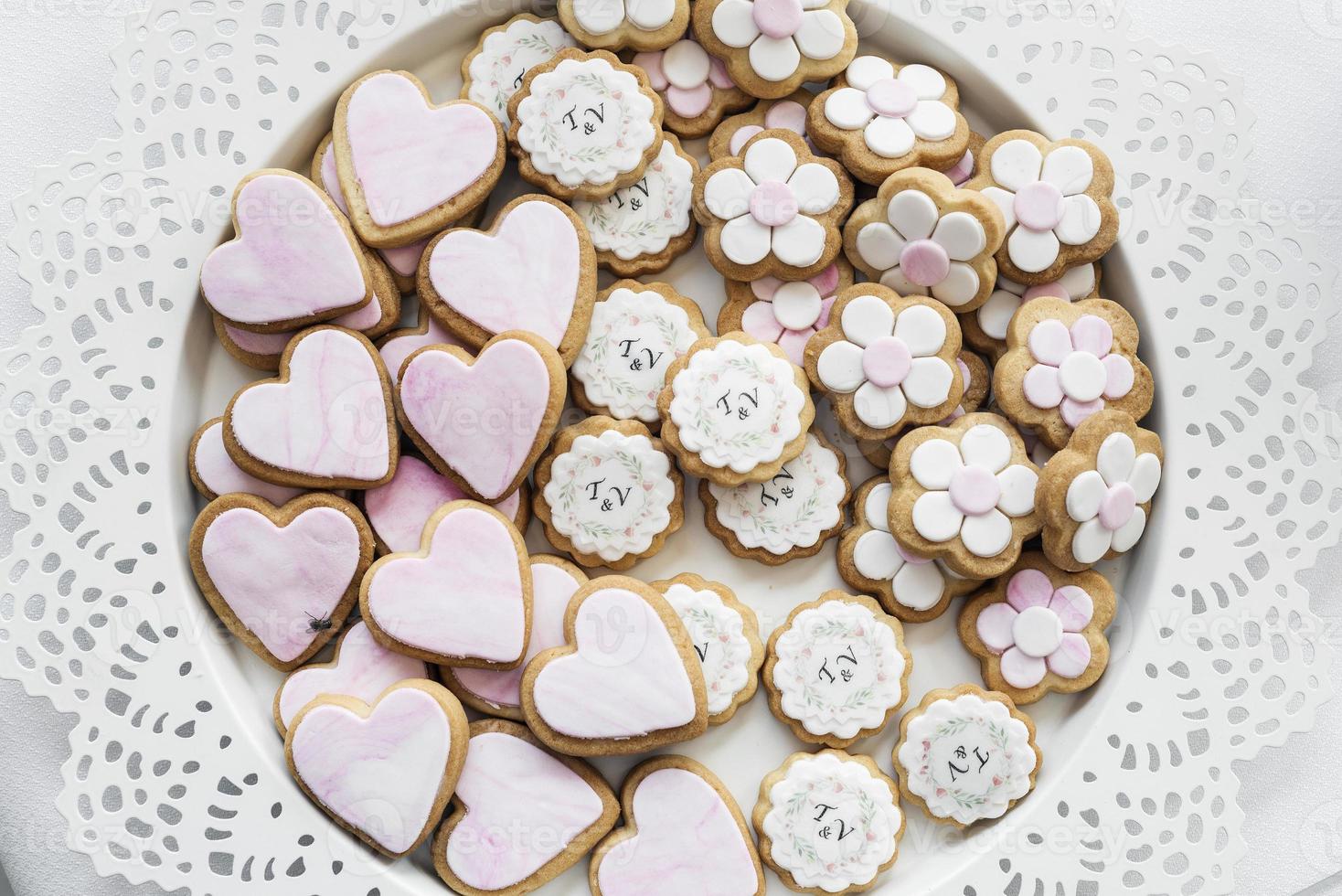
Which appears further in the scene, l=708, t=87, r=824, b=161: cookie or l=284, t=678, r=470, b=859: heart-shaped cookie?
l=708, t=87, r=824, b=161: cookie

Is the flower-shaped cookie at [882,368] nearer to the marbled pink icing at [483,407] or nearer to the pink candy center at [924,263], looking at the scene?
the pink candy center at [924,263]

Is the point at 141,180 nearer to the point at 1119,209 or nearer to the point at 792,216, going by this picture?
the point at 792,216

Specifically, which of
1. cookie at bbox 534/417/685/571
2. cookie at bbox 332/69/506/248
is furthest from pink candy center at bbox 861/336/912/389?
cookie at bbox 332/69/506/248

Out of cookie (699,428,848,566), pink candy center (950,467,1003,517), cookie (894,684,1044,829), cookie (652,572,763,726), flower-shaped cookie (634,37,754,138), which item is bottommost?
cookie (652,572,763,726)

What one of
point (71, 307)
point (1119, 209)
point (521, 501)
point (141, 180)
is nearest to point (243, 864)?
point (521, 501)

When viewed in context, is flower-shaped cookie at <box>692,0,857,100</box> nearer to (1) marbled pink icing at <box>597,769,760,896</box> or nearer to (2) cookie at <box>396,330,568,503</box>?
(2) cookie at <box>396,330,568,503</box>

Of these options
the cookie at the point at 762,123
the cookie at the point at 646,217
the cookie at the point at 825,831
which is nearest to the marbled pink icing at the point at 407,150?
the cookie at the point at 646,217
